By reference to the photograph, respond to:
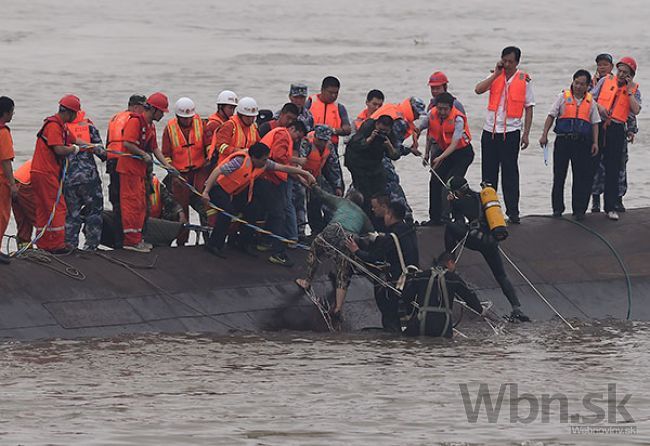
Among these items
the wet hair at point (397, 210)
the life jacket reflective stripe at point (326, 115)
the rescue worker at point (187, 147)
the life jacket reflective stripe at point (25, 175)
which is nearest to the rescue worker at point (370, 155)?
the life jacket reflective stripe at point (326, 115)

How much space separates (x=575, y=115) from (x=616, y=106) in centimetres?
79

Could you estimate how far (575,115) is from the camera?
840 inches

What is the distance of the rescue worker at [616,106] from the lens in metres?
21.6

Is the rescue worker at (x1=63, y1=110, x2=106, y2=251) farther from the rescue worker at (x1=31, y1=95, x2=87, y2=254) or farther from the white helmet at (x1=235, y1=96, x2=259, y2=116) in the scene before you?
the white helmet at (x1=235, y1=96, x2=259, y2=116)

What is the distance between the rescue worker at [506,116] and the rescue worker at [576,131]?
44 centimetres

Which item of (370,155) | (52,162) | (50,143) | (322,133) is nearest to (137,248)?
(52,162)

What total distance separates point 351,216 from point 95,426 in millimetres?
5886

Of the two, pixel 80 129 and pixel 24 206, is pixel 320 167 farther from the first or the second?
pixel 24 206

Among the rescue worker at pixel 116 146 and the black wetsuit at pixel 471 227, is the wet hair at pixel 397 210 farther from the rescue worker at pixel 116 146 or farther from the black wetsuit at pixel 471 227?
the rescue worker at pixel 116 146

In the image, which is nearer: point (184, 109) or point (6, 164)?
point (6, 164)

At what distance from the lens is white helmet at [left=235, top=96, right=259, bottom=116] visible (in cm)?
1900

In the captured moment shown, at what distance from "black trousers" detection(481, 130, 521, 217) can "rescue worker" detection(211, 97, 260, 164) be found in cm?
389

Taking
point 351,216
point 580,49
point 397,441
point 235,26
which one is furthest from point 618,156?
point 235,26

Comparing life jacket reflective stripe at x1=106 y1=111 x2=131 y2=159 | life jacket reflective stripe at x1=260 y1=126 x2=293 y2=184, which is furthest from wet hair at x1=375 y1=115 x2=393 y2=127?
life jacket reflective stripe at x1=106 y1=111 x2=131 y2=159
